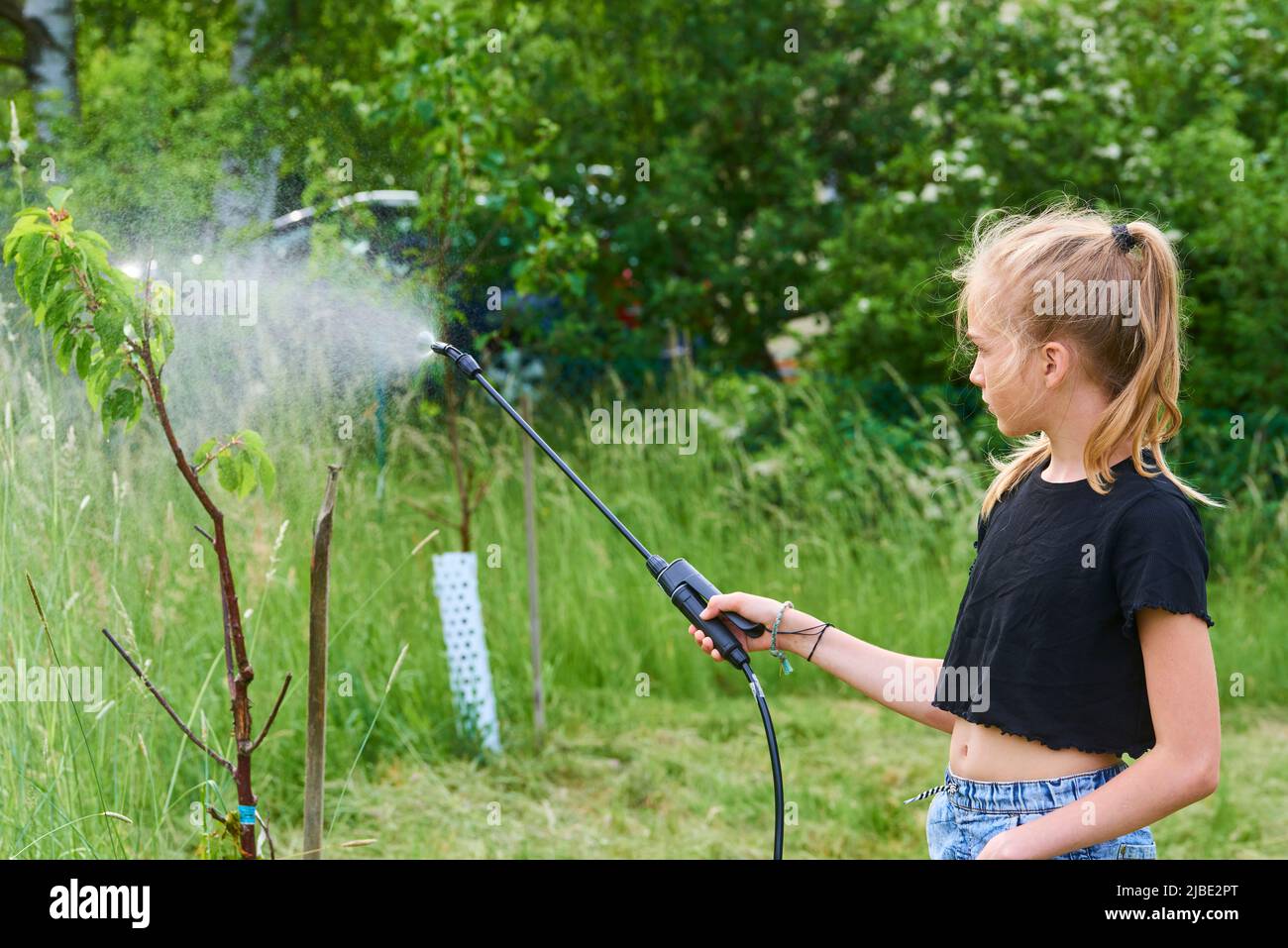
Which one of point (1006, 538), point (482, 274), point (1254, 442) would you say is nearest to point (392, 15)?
point (482, 274)

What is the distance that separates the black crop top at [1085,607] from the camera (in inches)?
59.6

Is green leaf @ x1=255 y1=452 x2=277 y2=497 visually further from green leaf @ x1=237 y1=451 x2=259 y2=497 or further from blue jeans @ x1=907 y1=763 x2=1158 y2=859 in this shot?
blue jeans @ x1=907 y1=763 x2=1158 y2=859

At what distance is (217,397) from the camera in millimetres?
2535

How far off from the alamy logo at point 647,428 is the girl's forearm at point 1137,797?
4.41 meters

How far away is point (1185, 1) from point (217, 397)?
706 centimetres

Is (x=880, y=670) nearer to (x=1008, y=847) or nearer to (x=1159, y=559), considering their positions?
(x=1008, y=847)

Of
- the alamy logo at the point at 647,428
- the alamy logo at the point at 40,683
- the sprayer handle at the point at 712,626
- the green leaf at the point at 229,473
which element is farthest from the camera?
the alamy logo at the point at 647,428

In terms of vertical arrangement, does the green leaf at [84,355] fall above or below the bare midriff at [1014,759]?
above

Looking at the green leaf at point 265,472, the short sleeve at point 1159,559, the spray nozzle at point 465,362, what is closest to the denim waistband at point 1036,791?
the short sleeve at point 1159,559

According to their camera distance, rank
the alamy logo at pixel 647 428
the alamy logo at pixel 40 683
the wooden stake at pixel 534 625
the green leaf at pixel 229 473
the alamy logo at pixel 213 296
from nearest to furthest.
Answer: the green leaf at pixel 229 473, the alamy logo at pixel 40 683, the alamy logo at pixel 213 296, the wooden stake at pixel 534 625, the alamy logo at pixel 647 428

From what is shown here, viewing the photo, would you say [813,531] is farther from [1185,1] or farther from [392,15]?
[1185,1]

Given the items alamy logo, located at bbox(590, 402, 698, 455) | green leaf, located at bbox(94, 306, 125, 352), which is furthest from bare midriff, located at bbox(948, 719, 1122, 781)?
alamy logo, located at bbox(590, 402, 698, 455)

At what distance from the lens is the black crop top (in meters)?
1.51
